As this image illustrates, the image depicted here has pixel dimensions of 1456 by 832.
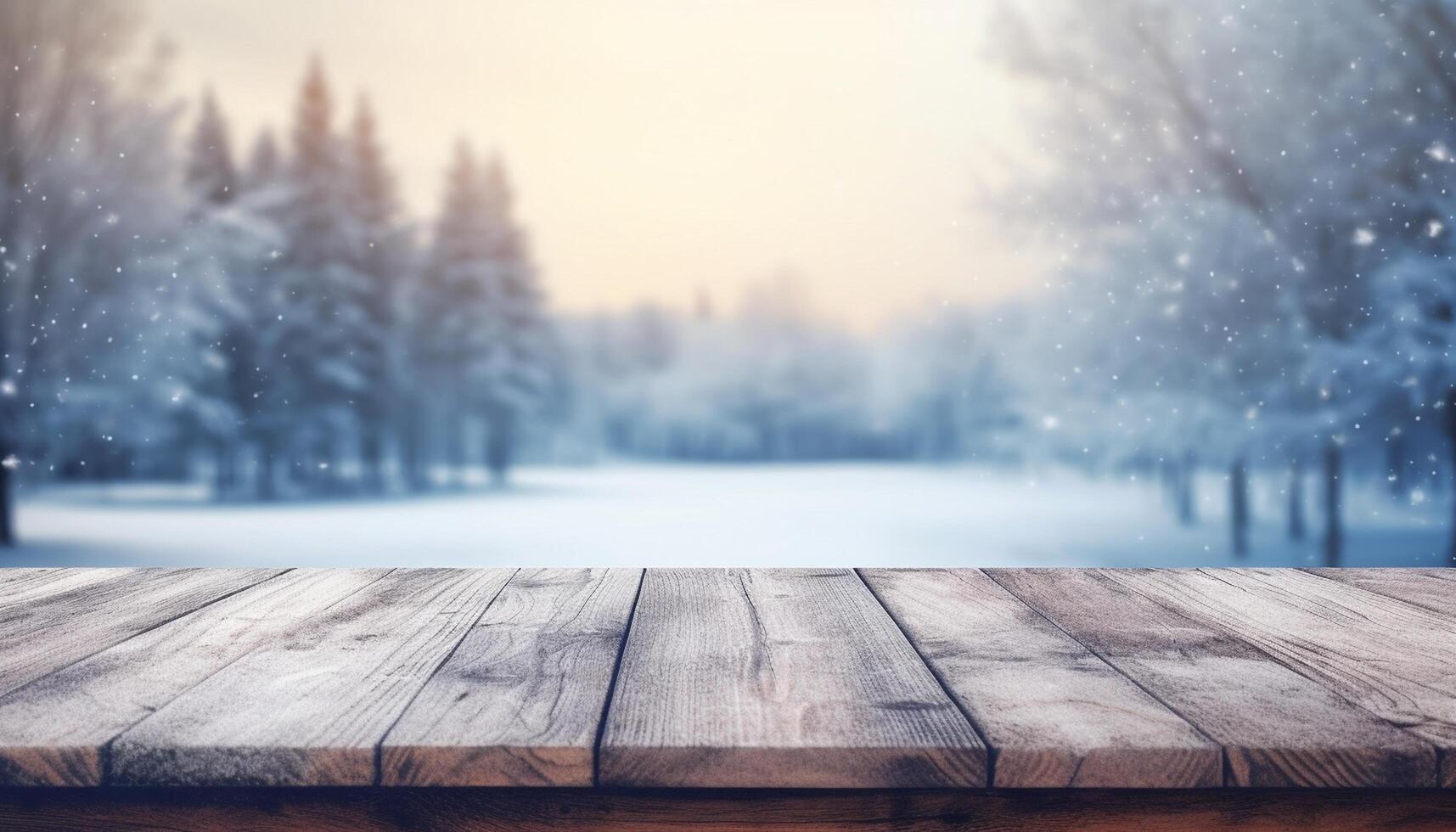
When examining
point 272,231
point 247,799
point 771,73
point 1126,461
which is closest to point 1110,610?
point 247,799

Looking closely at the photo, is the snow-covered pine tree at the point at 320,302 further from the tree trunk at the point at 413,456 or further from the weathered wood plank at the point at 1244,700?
the weathered wood plank at the point at 1244,700

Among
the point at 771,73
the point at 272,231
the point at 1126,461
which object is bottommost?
the point at 1126,461

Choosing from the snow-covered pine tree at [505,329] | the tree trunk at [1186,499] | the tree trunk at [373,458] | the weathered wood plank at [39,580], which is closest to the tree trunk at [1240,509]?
the tree trunk at [1186,499]

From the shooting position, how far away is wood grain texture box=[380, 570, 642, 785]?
590 mm

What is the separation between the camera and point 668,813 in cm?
62

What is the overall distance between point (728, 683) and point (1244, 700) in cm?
35

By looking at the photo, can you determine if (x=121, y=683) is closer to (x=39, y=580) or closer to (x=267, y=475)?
(x=39, y=580)

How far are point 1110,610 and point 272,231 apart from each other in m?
6.98

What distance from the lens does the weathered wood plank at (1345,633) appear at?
683 millimetres

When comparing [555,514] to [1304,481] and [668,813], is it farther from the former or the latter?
[668,813]

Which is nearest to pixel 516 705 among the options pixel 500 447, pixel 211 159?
pixel 500 447

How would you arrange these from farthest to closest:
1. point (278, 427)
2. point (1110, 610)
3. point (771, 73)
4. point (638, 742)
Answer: point (278, 427)
point (771, 73)
point (1110, 610)
point (638, 742)

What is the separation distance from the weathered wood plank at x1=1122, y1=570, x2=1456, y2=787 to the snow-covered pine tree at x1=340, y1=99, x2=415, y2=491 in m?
7.35

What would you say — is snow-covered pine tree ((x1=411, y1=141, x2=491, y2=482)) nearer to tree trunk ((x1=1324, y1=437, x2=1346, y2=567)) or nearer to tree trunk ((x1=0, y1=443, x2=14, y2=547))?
tree trunk ((x1=0, y1=443, x2=14, y2=547))
